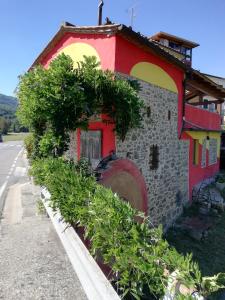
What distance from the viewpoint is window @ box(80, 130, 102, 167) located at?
10.1 m

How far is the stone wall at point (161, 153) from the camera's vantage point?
1090 centimetres

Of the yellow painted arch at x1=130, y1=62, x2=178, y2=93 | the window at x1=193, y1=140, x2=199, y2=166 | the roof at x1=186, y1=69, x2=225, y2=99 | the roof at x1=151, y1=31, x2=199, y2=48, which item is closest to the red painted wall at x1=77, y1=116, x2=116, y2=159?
the yellow painted arch at x1=130, y1=62, x2=178, y2=93

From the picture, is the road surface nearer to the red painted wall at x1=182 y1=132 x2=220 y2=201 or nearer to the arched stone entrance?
the arched stone entrance

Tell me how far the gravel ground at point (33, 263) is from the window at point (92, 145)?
2784 mm

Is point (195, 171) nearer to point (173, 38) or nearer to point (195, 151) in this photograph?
point (195, 151)

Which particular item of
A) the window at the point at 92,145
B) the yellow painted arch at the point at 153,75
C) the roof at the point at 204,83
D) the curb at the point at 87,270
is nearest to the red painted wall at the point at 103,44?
the yellow painted arch at the point at 153,75

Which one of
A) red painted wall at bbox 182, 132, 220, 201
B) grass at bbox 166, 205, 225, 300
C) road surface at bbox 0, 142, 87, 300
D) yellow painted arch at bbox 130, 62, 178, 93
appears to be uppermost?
yellow painted arch at bbox 130, 62, 178, 93

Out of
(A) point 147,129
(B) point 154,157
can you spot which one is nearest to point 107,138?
(A) point 147,129

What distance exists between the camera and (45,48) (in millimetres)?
13930

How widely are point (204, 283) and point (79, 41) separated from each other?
9957 mm

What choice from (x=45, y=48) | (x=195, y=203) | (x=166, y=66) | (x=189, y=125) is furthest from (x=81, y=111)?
(x=195, y=203)

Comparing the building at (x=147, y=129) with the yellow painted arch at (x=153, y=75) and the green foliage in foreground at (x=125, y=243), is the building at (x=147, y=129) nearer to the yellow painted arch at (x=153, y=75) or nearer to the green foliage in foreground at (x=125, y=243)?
the yellow painted arch at (x=153, y=75)

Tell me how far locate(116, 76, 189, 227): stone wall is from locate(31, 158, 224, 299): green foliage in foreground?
4.49 metres

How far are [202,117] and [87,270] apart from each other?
1565 cm
